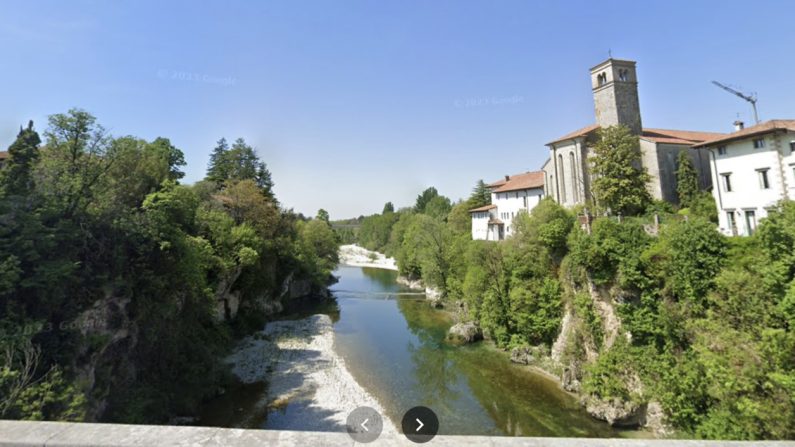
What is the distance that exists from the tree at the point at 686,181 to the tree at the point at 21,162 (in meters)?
39.4

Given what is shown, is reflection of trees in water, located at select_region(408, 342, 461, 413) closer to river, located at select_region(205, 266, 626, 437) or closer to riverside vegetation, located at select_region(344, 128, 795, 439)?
river, located at select_region(205, 266, 626, 437)

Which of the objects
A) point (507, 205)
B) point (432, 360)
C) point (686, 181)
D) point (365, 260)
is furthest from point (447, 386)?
point (365, 260)

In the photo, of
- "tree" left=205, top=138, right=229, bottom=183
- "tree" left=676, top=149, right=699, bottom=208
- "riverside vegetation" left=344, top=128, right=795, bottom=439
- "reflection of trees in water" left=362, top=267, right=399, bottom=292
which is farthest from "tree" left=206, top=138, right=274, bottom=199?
"tree" left=676, top=149, right=699, bottom=208

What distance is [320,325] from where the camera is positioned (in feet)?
111

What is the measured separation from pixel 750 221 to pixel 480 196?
144 ft

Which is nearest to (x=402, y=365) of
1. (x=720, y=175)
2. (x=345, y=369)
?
(x=345, y=369)

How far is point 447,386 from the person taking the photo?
2139cm

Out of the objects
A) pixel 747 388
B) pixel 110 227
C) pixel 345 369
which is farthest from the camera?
pixel 345 369

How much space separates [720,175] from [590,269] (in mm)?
10523

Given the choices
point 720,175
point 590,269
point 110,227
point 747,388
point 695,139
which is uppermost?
point 695,139

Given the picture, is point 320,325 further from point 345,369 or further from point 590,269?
point 590,269

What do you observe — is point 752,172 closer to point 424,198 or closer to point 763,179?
point 763,179

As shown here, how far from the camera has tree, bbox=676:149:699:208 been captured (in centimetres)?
2795

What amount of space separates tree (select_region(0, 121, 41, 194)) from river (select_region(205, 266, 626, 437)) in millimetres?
12801
